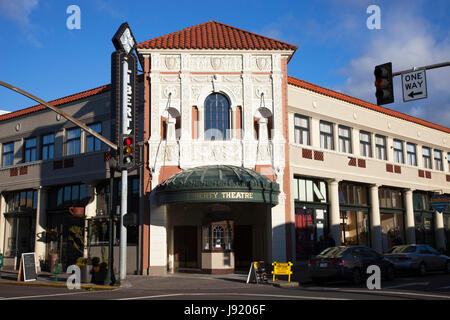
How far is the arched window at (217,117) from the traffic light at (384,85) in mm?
11465

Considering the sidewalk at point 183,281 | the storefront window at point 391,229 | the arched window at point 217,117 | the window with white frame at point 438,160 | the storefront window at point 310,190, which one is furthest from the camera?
the window with white frame at point 438,160

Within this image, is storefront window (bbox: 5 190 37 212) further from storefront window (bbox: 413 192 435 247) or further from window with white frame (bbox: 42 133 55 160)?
storefront window (bbox: 413 192 435 247)

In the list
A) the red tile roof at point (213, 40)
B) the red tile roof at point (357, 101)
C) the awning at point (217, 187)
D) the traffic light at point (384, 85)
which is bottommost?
the awning at point (217, 187)

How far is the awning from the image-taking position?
71.3 ft

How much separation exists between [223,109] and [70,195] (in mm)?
11330

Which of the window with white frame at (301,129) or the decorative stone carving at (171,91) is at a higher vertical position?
the decorative stone carving at (171,91)

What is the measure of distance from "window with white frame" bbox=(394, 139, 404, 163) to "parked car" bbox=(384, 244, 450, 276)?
10.8 meters

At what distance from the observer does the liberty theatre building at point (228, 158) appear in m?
23.7

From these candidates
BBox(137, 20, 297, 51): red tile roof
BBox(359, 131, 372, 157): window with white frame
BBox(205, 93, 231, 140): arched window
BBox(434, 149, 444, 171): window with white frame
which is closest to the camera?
BBox(205, 93, 231, 140): arched window

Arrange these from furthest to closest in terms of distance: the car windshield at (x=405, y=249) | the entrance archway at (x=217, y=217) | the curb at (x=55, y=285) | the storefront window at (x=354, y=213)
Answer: the storefront window at (x=354, y=213)
the car windshield at (x=405, y=249)
the entrance archway at (x=217, y=217)
the curb at (x=55, y=285)

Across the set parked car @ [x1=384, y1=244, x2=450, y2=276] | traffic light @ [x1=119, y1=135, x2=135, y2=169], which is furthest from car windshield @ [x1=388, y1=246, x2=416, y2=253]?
traffic light @ [x1=119, y1=135, x2=135, y2=169]

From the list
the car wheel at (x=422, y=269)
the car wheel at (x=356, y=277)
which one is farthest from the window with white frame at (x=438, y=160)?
the car wheel at (x=356, y=277)

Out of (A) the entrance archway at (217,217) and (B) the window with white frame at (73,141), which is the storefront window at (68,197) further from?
(A) the entrance archway at (217,217)
